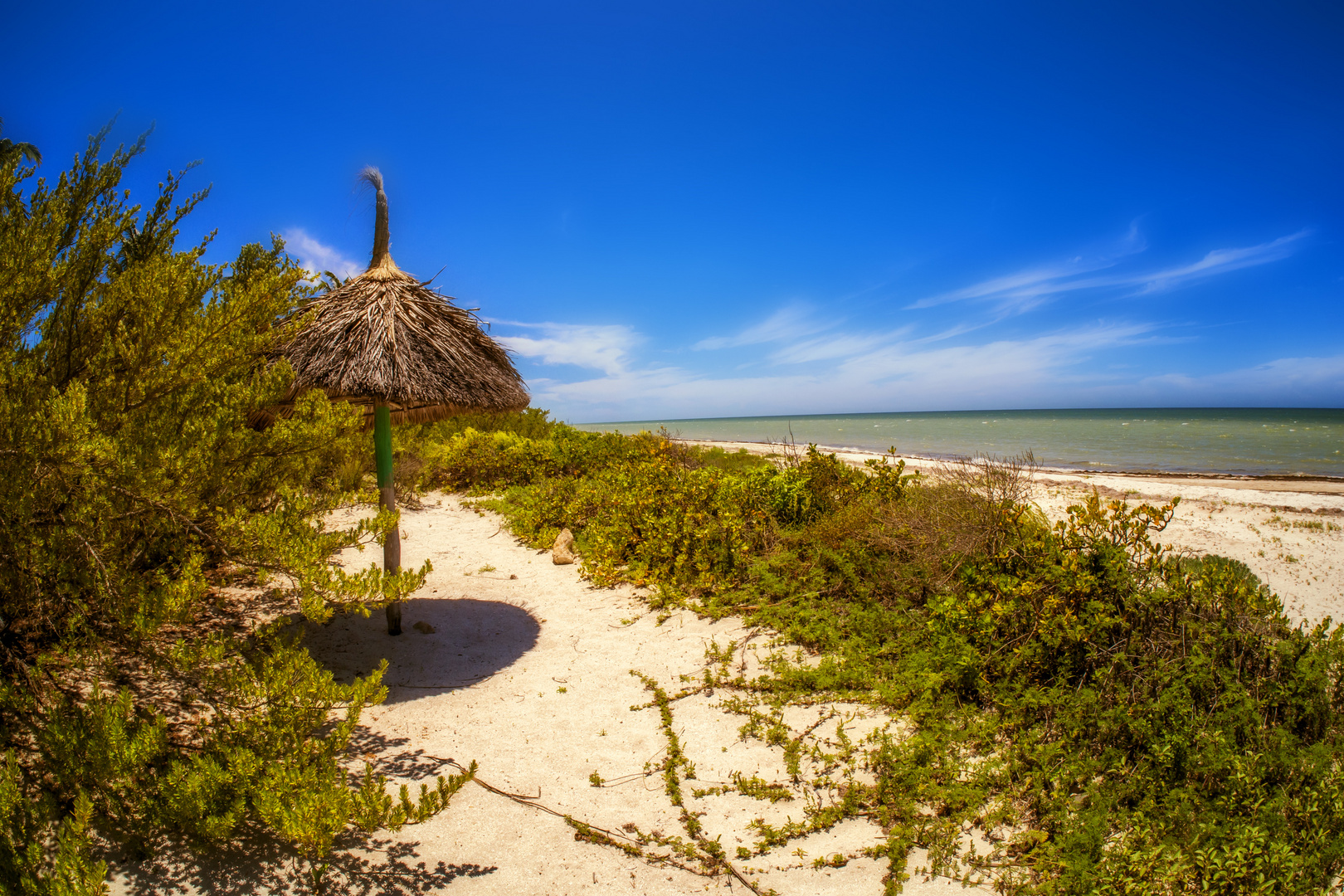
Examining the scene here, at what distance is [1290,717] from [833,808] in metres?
2.41

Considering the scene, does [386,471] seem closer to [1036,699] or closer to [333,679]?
[333,679]

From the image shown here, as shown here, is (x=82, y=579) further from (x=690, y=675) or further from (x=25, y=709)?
(x=690, y=675)

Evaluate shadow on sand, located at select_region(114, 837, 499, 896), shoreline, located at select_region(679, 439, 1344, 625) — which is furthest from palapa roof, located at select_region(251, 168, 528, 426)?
shoreline, located at select_region(679, 439, 1344, 625)

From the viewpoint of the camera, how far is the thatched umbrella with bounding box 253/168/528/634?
15.6 ft

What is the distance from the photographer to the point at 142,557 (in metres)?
3.68

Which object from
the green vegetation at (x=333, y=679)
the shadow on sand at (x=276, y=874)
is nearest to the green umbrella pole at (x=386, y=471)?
the green vegetation at (x=333, y=679)

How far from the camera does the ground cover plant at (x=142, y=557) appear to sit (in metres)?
2.67

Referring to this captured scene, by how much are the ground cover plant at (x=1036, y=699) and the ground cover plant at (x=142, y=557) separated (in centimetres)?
192

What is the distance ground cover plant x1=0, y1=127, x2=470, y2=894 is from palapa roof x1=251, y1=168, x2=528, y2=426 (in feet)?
2.38

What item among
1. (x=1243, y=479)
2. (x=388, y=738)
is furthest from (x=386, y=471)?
(x=1243, y=479)

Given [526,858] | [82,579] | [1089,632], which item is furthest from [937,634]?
[82,579]

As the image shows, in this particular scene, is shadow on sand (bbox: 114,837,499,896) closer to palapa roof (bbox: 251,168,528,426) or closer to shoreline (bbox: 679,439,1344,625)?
palapa roof (bbox: 251,168,528,426)

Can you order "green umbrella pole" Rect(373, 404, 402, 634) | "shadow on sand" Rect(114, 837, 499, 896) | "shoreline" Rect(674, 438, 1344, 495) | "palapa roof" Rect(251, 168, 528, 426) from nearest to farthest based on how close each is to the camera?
"shadow on sand" Rect(114, 837, 499, 896) < "palapa roof" Rect(251, 168, 528, 426) < "green umbrella pole" Rect(373, 404, 402, 634) < "shoreline" Rect(674, 438, 1344, 495)

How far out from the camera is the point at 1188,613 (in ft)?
12.2
